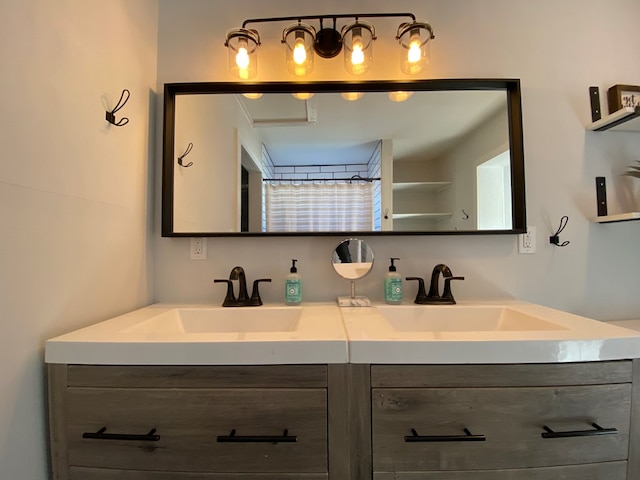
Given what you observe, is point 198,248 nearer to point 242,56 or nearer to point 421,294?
point 242,56

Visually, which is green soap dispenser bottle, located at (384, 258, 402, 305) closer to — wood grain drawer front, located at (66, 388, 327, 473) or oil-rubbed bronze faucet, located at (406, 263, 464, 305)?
oil-rubbed bronze faucet, located at (406, 263, 464, 305)

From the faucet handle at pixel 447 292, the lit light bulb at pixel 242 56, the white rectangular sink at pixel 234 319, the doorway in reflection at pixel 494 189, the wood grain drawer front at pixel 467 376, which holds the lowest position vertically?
the wood grain drawer front at pixel 467 376

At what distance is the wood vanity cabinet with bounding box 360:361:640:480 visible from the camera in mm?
769

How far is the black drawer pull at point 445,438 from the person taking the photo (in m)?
0.76

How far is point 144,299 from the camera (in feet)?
4.28

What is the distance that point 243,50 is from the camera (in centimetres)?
131

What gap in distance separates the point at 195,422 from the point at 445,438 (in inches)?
25.3

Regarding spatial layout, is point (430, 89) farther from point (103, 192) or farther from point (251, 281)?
point (103, 192)

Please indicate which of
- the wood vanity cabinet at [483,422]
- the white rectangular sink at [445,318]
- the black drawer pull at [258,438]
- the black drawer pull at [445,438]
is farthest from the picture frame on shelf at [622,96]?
the black drawer pull at [258,438]

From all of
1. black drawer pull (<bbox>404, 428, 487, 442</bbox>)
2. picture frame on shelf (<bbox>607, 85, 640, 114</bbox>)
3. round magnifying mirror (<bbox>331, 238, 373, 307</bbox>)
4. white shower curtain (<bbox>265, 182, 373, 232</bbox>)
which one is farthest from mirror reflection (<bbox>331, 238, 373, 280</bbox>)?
picture frame on shelf (<bbox>607, 85, 640, 114</bbox>)

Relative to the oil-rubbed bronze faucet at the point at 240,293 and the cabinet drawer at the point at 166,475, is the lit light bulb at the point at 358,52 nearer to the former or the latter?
the oil-rubbed bronze faucet at the point at 240,293

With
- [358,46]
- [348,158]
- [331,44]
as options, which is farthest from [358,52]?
[348,158]

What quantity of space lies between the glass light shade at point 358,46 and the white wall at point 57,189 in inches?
35.1

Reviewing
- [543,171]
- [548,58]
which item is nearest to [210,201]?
[543,171]
